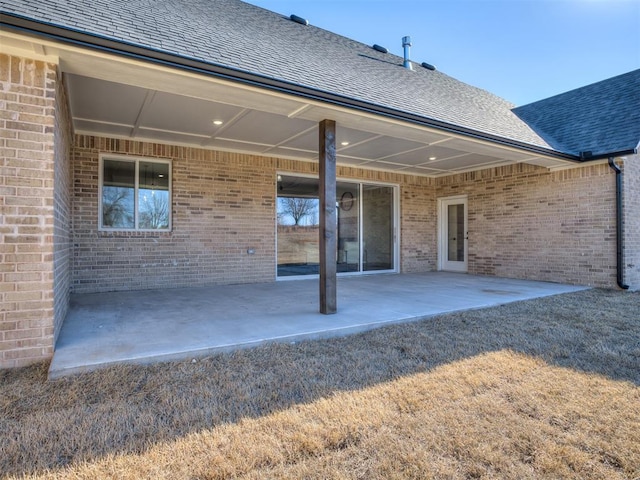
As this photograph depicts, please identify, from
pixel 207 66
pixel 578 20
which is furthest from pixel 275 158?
pixel 578 20

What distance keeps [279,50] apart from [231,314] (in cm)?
407

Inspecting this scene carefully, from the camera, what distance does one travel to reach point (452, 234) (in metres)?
11.3

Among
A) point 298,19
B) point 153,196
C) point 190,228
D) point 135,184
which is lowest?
point 190,228

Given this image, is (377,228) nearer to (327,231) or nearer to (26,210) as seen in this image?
(327,231)

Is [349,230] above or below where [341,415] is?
above

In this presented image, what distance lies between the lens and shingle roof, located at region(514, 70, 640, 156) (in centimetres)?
772

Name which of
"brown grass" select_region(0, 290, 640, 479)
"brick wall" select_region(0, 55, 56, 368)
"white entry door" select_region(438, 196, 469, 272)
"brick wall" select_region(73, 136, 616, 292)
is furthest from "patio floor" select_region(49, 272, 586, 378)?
"white entry door" select_region(438, 196, 469, 272)

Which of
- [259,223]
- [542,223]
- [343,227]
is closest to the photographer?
[259,223]

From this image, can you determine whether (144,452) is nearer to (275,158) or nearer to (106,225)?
(106,225)

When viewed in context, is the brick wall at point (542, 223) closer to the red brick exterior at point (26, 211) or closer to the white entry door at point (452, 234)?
the white entry door at point (452, 234)

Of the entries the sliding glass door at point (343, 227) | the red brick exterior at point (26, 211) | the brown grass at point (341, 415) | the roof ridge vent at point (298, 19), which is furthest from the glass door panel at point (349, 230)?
the red brick exterior at point (26, 211)

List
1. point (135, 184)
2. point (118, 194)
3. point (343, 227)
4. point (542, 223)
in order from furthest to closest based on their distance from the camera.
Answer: point (343, 227)
point (542, 223)
point (135, 184)
point (118, 194)

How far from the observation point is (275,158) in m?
8.53

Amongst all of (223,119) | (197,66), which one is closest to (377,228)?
(223,119)
